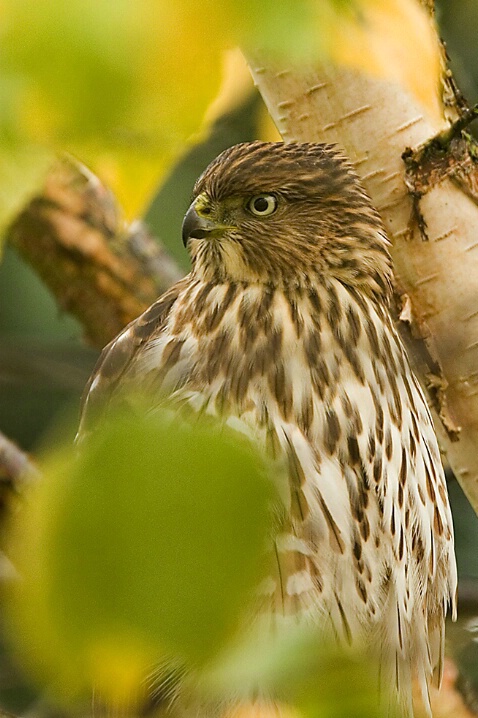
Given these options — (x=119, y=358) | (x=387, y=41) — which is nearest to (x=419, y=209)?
(x=119, y=358)

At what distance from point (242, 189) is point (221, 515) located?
153 centimetres

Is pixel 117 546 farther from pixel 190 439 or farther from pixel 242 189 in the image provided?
pixel 242 189

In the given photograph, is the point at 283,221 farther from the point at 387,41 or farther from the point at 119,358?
the point at 387,41

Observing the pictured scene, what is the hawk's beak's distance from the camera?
1857 millimetres

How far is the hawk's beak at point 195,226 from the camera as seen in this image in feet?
6.09

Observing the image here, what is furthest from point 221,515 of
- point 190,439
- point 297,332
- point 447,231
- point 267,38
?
point 297,332

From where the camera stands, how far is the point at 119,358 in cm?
192

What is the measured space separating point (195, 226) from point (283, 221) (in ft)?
0.59

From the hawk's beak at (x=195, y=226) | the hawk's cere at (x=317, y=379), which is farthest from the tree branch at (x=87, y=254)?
the hawk's beak at (x=195, y=226)

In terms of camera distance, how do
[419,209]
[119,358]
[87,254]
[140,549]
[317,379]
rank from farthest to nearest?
[87,254]
[119,358]
[317,379]
[419,209]
[140,549]

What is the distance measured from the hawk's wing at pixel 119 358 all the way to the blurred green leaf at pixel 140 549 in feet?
4.72

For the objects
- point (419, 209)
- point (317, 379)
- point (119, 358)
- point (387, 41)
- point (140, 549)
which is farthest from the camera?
point (119, 358)

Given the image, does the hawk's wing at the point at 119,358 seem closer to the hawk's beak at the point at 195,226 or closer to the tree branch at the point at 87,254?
the hawk's beak at the point at 195,226

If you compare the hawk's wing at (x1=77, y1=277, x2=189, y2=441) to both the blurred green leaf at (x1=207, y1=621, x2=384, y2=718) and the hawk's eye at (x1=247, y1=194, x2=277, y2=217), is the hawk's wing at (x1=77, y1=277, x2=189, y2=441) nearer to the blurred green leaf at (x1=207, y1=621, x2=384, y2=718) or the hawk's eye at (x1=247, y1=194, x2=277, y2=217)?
the hawk's eye at (x1=247, y1=194, x2=277, y2=217)
